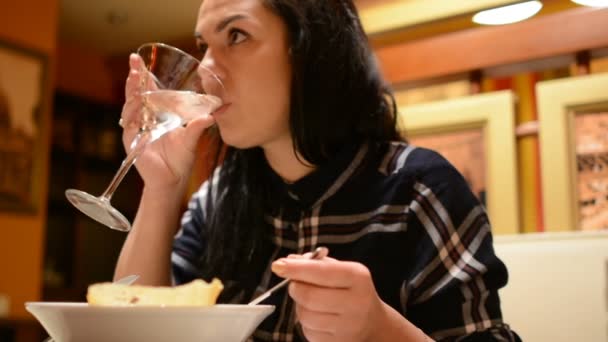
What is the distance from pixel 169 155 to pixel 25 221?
7.09 ft

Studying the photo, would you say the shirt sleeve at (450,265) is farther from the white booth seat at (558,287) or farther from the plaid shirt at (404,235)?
the white booth seat at (558,287)

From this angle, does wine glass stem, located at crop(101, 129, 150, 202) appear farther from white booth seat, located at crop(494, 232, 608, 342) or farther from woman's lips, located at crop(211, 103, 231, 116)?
white booth seat, located at crop(494, 232, 608, 342)

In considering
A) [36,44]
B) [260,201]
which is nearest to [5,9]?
[36,44]

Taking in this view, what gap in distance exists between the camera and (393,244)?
1002 mm

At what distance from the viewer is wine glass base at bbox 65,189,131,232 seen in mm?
922

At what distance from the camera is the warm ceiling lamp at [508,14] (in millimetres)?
1145

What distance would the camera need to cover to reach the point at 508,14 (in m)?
1.18

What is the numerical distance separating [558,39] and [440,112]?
25cm

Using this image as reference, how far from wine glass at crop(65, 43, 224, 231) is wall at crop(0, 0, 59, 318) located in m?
2.20

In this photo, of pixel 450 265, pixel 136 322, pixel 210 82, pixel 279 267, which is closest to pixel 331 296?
pixel 279 267

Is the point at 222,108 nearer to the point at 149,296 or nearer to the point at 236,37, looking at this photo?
the point at 236,37

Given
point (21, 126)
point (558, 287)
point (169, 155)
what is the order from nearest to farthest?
1. point (558, 287)
2. point (169, 155)
3. point (21, 126)

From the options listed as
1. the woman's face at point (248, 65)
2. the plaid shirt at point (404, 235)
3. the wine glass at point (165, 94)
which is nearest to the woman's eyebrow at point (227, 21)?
the woman's face at point (248, 65)

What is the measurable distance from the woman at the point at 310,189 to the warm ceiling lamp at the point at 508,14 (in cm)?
24
